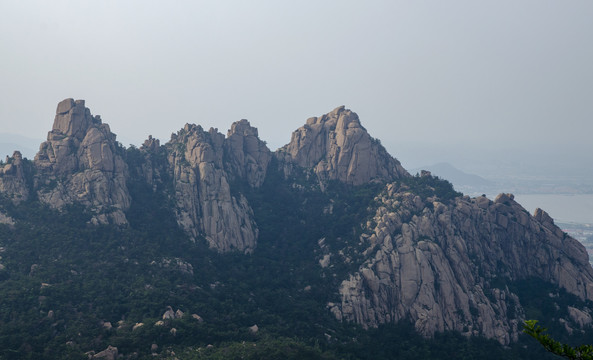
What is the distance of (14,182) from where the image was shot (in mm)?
97688

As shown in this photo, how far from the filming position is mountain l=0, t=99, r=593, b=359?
72938mm

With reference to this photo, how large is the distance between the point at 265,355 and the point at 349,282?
3318 centimetres

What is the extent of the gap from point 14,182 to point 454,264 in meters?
101

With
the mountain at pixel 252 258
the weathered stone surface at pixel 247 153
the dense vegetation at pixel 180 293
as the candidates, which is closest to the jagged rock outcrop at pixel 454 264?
the mountain at pixel 252 258

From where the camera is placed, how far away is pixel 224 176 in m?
114

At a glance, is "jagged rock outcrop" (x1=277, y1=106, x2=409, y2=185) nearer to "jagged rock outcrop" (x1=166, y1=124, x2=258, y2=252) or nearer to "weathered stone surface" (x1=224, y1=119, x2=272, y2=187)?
"weathered stone surface" (x1=224, y1=119, x2=272, y2=187)

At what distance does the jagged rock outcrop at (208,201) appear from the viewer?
106681 millimetres

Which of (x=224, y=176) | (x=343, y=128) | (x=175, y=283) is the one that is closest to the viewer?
(x=175, y=283)

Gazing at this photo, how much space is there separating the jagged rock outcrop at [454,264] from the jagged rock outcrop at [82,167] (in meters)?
57.2

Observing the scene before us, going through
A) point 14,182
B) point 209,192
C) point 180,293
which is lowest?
point 180,293

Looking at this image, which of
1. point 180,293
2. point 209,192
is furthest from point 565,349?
point 209,192

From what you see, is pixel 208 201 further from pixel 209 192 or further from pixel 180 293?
pixel 180 293

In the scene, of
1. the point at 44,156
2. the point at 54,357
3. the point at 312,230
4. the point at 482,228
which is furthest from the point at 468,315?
the point at 44,156

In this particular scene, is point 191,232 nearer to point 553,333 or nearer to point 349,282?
point 349,282
